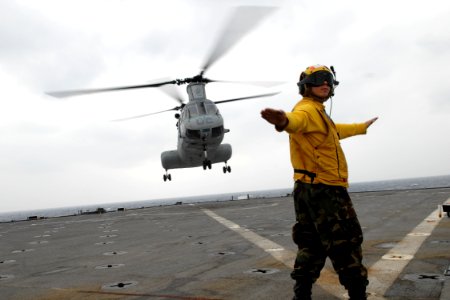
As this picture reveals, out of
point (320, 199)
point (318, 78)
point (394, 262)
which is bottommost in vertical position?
point (394, 262)

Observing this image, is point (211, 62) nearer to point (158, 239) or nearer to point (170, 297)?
point (158, 239)

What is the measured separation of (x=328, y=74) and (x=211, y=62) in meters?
20.0

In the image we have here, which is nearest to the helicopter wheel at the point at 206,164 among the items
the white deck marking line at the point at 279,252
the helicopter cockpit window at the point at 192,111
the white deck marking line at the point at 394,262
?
the helicopter cockpit window at the point at 192,111

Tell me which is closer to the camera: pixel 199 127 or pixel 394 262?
pixel 394 262

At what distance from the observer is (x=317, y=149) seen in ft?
13.4

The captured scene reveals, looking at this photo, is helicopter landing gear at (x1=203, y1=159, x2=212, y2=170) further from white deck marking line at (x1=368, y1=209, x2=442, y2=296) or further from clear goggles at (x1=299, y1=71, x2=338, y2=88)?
clear goggles at (x1=299, y1=71, x2=338, y2=88)

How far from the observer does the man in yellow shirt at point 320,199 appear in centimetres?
384

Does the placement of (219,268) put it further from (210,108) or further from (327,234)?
(210,108)

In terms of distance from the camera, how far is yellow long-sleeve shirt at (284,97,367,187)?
4023 millimetres

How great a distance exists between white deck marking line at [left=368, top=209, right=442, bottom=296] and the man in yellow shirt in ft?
2.91

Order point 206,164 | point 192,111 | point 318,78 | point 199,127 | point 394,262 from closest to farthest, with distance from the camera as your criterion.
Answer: point 318,78, point 394,262, point 199,127, point 192,111, point 206,164

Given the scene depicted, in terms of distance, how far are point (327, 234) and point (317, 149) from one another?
2.68 ft

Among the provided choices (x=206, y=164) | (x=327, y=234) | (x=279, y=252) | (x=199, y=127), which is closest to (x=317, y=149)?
(x=327, y=234)

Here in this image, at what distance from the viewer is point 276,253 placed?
7.40 metres
